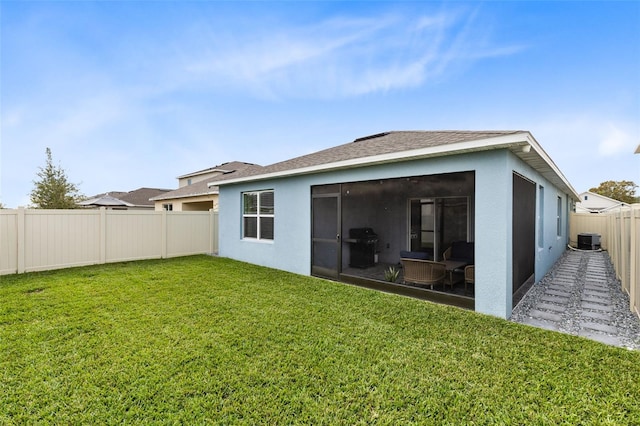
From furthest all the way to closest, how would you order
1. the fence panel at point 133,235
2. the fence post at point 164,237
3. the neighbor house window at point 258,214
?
the fence post at point 164,237, the fence panel at point 133,235, the neighbor house window at point 258,214

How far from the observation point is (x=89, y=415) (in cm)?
224

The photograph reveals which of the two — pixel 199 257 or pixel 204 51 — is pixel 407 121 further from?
pixel 199 257

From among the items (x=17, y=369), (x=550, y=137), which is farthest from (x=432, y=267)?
(x=550, y=137)

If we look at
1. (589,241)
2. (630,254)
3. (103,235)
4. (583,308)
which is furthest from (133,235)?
(589,241)

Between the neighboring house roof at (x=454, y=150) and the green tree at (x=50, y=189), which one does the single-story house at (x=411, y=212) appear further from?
the green tree at (x=50, y=189)

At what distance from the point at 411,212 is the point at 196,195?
38.6 ft

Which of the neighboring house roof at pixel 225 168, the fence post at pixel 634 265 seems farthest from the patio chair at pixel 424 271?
the neighboring house roof at pixel 225 168

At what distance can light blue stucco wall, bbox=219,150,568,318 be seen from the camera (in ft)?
14.3

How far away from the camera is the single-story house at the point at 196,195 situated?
15.1 meters

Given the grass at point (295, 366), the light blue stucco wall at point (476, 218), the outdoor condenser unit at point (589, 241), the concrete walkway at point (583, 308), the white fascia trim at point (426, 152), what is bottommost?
the concrete walkway at point (583, 308)

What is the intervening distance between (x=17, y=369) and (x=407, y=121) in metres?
13.1

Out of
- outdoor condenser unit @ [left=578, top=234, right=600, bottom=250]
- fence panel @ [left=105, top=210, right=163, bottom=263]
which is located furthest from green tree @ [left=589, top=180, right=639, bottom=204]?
fence panel @ [left=105, top=210, right=163, bottom=263]

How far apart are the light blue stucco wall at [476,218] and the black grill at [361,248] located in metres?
2.03

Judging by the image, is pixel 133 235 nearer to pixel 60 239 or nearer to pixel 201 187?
pixel 60 239
